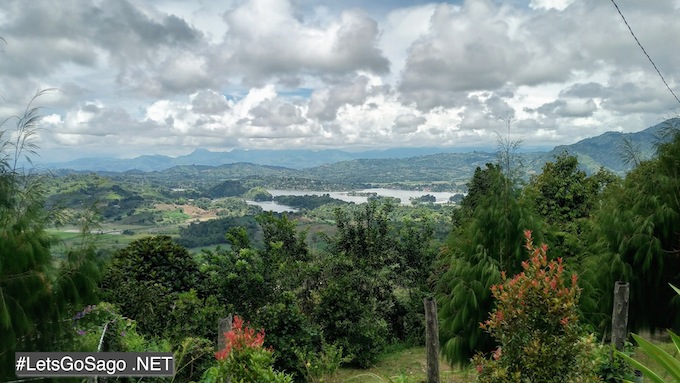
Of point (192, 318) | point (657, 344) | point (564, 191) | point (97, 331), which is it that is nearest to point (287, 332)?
point (192, 318)

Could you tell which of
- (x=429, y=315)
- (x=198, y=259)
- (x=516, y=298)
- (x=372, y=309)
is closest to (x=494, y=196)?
(x=429, y=315)

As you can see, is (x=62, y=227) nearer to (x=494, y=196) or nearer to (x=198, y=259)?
(x=494, y=196)

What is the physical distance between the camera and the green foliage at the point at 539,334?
3078 mm

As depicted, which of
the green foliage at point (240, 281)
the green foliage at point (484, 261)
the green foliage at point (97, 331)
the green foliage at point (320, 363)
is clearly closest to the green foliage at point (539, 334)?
the green foliage at point (484, 261)

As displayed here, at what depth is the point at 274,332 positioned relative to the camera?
760 centimetres

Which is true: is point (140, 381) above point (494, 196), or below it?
below

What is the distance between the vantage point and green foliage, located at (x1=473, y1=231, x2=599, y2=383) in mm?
3078

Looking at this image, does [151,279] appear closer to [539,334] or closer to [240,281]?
[240,281]

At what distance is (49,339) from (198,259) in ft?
19.8

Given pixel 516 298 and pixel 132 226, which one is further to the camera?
pixel 132 226

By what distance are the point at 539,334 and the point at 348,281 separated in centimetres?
650

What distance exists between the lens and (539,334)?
313 centimetres

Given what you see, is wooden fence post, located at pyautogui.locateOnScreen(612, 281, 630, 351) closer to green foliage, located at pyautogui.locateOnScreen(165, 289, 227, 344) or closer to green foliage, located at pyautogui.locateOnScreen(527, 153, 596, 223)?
green foliage, located at pyautogui.locateOnScreen(165, 289, 227, 344)

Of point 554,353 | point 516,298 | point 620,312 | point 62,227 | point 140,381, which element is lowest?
point 140,381
